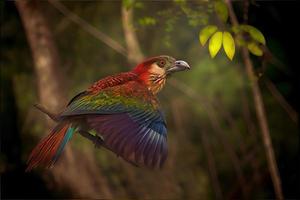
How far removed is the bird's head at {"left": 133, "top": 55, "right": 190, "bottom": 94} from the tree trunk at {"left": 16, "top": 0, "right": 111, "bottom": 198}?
238 cm

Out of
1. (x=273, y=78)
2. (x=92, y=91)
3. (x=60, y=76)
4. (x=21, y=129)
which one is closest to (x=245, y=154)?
(x=273, y=78)

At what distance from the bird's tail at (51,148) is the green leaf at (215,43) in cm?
60

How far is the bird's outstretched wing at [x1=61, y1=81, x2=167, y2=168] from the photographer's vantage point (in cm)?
156

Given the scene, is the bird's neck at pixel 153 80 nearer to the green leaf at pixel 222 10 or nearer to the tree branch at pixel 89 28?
the green leaf at pixel 222 10

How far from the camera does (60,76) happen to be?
461 cm

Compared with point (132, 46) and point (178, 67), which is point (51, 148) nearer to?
point (178, 67)

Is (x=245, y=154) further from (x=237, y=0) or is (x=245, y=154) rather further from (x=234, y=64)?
(x=237, y=0)

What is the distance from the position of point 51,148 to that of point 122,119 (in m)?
0.25

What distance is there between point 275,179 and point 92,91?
2.56 metres

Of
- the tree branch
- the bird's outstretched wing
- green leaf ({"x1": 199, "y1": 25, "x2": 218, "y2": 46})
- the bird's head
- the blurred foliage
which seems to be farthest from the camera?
the blurred foliage

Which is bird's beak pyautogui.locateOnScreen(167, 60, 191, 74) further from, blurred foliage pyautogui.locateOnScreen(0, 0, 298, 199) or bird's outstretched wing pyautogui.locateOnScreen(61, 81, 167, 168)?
blurred foliage pyautogui.locateOnScreen(0, 0, 298, 199)

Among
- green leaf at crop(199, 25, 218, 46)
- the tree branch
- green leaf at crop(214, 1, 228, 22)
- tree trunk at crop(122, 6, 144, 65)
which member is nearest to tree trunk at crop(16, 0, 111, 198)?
the tree branch

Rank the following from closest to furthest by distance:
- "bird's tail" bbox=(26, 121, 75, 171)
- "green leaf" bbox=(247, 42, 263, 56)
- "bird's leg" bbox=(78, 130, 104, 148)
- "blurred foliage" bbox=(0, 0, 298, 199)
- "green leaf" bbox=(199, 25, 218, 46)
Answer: "bird's tail" bbox=(26, 121, 75, 171), "bird's leg" bbox=(78, 130, 104, 148), "green leaf" bbox=(199, 25, 218, 46), "green leaf" bbox=(247, 42, 263, 56), "blurred foliage" bbox=(0, 0, 298, 199)

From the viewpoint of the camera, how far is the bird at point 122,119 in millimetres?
1608
